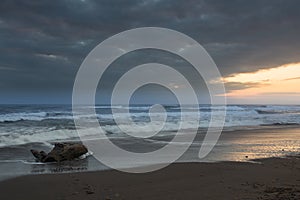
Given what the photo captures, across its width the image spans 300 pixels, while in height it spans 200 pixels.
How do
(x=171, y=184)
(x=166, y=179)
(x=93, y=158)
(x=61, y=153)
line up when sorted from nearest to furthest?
(x=171, y=184) < (x=166, y=179) < (x=61, y=153) < (x=93, y=158)

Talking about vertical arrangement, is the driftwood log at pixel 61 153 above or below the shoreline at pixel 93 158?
above

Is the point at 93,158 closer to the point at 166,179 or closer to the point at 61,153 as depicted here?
the point at 61,153

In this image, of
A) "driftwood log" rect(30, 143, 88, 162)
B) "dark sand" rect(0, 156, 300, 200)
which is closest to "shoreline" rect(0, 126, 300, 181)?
"driftwood log" rect(30, 143, 88, 162)

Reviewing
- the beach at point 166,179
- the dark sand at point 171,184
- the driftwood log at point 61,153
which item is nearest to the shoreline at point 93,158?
the beach at point 166,179

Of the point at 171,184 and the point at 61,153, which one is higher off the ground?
the point at 61,153

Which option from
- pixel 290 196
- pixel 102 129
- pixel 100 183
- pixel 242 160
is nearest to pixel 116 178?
pixel 100 183

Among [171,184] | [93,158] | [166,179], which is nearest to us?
[171,184]

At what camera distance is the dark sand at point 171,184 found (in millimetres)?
5168

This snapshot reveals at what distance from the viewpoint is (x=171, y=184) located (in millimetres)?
5992

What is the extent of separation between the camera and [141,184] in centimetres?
598

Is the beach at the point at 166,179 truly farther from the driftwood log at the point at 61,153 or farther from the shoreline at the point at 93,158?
the driftwood log at the point at 61,153

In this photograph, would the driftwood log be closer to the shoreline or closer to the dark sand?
the shoreline

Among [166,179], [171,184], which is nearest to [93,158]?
[166,179]

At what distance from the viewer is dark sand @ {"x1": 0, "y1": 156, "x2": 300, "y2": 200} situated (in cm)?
517
